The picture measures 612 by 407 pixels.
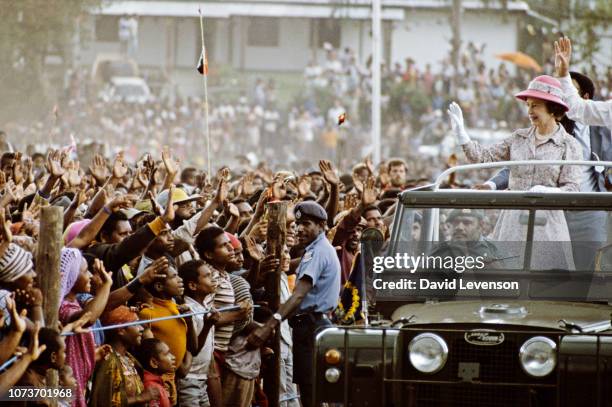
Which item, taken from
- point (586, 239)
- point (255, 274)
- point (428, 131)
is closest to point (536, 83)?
point (586, 239)

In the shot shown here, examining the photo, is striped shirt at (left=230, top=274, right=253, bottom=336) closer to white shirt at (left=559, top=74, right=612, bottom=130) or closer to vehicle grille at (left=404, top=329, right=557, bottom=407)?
white shirt at (left=559, top=74, right=612, bottom=130)

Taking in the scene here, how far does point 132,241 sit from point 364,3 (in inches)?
1677

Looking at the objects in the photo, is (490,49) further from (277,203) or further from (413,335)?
(413,335)

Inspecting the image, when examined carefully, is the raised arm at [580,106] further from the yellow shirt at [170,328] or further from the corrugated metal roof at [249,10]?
the corrugated metal roof at [249,10]

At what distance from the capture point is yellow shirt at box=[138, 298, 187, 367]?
10.4 m

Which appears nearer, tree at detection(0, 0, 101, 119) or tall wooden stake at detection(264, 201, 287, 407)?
tall wooden stake at detection(264, 201, 287, 407)

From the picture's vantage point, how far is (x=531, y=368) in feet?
28.7

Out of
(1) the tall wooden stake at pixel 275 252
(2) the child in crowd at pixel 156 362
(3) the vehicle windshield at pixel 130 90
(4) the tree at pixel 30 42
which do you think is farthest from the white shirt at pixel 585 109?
(3) the vehicle windshield at pixel 130 90

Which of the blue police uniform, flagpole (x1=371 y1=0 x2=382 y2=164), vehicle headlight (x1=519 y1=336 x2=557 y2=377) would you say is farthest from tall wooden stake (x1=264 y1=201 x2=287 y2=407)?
flagpole (x1=371 y1=0 x2=382 y2=164)

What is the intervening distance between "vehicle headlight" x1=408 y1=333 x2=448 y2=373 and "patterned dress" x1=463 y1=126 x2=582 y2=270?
112 centimetres

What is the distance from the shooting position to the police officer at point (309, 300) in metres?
11.8

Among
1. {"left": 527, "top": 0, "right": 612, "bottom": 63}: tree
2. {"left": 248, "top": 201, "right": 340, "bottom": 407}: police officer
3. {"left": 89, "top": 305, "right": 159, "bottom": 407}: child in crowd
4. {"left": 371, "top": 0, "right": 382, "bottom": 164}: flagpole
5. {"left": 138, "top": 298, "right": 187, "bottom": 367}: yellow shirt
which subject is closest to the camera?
{"left": 89, "top": 305, "right": 159, "bottom": 407}: child in crowd

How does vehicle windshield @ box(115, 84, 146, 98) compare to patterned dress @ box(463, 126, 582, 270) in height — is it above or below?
below

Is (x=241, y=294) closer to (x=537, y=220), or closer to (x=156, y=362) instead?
(x=156, y=362)
